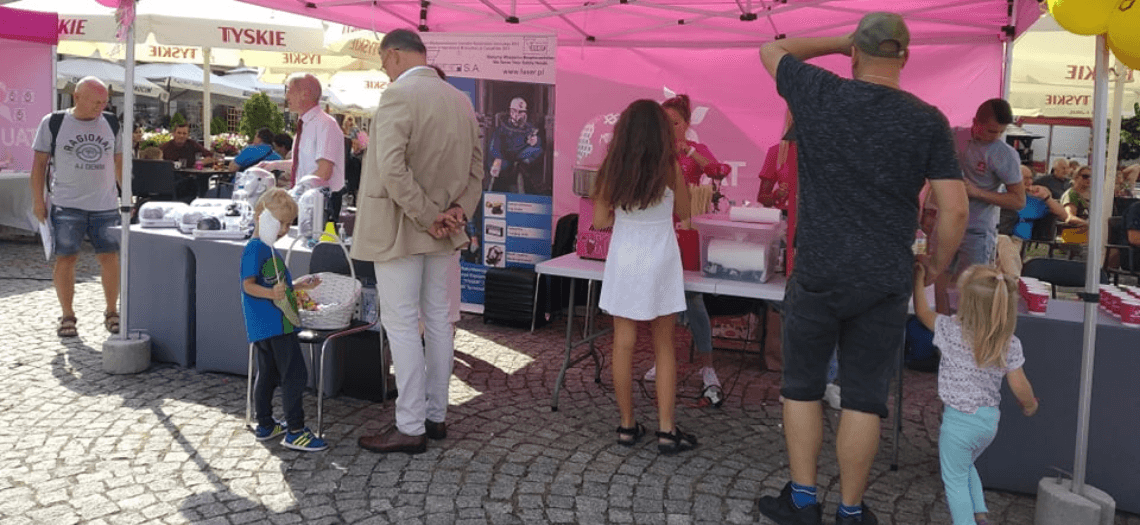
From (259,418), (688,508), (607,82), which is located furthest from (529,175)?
(688,508)

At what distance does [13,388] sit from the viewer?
4.81 meters

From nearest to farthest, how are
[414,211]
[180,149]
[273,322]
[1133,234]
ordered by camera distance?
[414,211] → [273,322] → [1133,234] → [180,149]

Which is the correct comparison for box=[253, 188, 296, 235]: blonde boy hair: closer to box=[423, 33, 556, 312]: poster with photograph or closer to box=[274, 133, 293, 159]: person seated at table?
box=[423, 33, 556, 312]: poster with photograph

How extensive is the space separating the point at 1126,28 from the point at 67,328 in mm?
5844

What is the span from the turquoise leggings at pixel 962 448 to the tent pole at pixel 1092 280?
43 centimetres

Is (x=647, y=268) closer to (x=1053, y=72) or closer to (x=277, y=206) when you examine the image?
(x=277, y=206)

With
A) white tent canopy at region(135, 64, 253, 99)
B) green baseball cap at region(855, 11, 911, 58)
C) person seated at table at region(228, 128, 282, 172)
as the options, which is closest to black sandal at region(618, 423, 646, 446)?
green baseball cap at region(855, 11, 911, 58)

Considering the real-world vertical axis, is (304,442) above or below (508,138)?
below

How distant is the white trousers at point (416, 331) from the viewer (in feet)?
12.9

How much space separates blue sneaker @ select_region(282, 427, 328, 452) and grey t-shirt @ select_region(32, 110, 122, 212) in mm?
2740

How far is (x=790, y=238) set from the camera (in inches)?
165

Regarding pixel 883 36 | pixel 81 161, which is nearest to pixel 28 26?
pixel 81 161

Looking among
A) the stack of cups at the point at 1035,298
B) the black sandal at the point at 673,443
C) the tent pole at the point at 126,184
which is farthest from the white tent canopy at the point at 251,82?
the stack of cups at the point at 1035,298

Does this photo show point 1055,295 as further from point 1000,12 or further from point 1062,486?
point 1062,486
